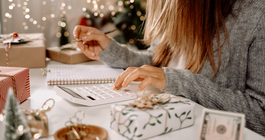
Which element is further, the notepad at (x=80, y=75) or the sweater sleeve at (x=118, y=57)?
the sweater sleeve at (x=118, y=57)

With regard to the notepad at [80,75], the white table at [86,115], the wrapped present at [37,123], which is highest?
the wrapped present at [37,123]

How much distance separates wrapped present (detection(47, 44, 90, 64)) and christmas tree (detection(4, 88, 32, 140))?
746mm

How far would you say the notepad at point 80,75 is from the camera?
0.83 metres

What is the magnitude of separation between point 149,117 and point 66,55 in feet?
2.57

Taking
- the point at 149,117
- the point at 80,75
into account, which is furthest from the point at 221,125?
the point at 80,75

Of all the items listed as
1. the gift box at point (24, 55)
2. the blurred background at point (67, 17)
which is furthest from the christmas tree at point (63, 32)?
the gift box at point (24, 55)

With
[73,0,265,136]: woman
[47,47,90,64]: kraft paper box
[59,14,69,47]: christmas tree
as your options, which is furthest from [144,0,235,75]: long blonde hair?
[59,14,69,47]: christmas tree

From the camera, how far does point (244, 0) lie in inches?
31.2

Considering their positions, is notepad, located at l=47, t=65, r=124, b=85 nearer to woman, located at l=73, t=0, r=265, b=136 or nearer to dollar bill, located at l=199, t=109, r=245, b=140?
woman, located at l=73, t=0, r=265, b=136

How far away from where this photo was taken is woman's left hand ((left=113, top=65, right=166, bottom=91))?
69cm

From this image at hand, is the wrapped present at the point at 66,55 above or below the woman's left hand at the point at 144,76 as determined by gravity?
below

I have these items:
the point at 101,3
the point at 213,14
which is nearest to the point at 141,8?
the point at 101,3

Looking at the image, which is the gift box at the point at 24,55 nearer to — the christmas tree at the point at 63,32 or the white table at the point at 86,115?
the white table at the point at 86,115

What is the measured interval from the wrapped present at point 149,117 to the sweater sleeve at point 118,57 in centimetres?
54
